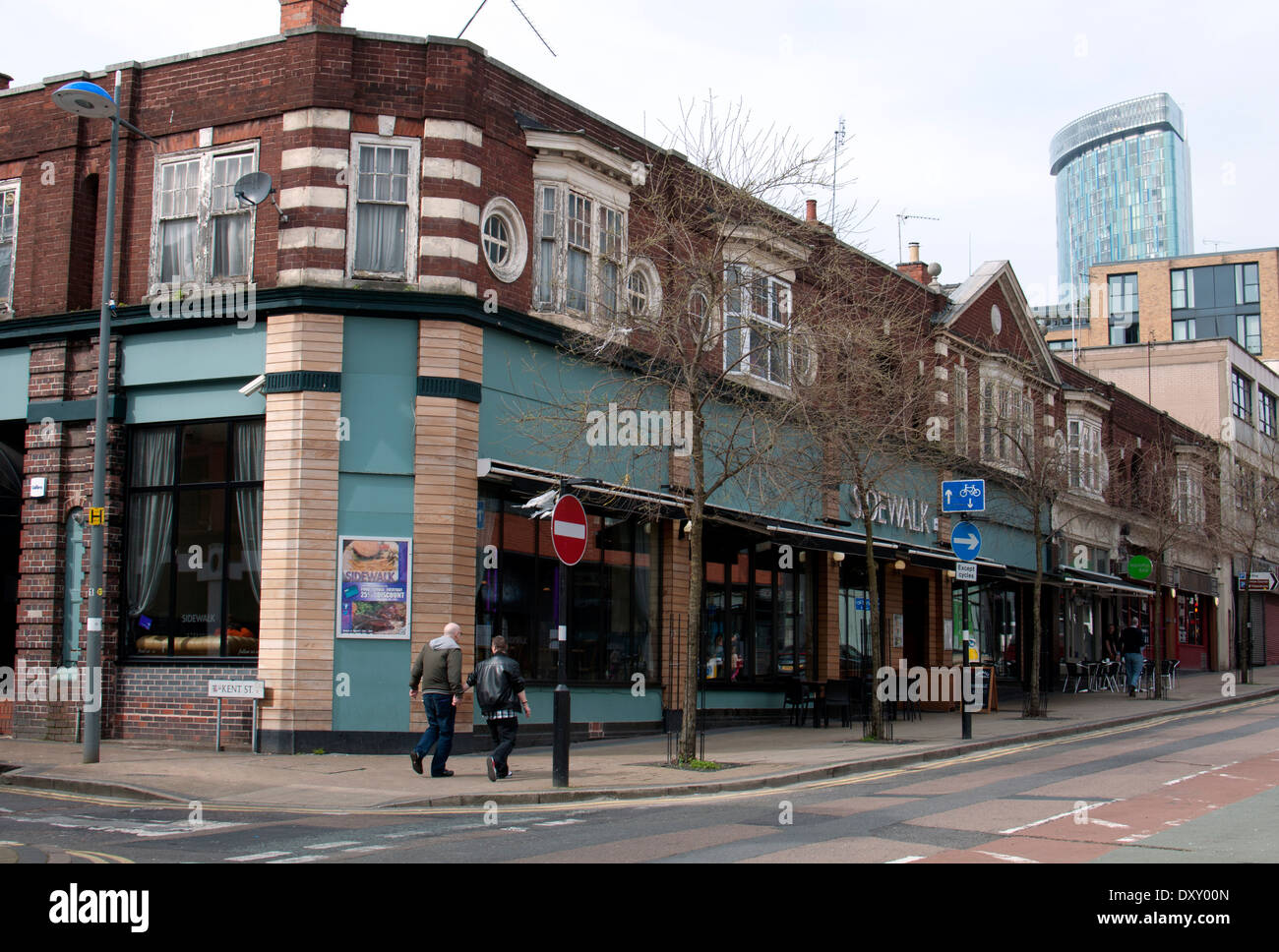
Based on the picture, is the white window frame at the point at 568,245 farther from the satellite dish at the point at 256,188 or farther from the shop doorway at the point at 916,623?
the shop doorway at the point at 916,623

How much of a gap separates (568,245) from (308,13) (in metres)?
5.15

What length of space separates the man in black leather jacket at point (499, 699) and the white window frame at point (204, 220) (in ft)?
23.5

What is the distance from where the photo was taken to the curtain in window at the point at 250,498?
57.4ft

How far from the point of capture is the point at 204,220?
18.3m

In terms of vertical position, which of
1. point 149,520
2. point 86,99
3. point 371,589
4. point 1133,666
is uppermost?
point 86,99

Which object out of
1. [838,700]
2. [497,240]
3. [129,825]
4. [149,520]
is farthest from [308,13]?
[838,700]

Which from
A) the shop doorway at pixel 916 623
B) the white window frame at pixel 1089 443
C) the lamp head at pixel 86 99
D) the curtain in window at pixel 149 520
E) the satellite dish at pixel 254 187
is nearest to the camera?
the lamp head at pixel 86 99

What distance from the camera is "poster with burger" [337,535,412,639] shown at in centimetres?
1678

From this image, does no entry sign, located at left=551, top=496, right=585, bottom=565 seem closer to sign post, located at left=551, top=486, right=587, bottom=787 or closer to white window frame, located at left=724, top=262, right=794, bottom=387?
sign post, located at left=551, top=486, right=587, bottom=787

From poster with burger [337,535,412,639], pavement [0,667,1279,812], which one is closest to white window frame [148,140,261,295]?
poster with burger [337,535,412,639]

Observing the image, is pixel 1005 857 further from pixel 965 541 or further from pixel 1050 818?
pixel 965 541

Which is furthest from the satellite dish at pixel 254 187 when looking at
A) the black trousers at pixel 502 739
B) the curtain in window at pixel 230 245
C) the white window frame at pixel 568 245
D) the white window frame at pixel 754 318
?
the black trousers at pixel 502 739

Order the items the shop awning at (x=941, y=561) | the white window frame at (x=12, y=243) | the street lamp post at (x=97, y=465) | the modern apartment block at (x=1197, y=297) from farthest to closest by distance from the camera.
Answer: the modern apartment block at (x=1197, y=297)
the shop awning at (x=941, y=561)
the white window frame at (x=12, y=243)
the street lamp post at (x=97, y=465)
